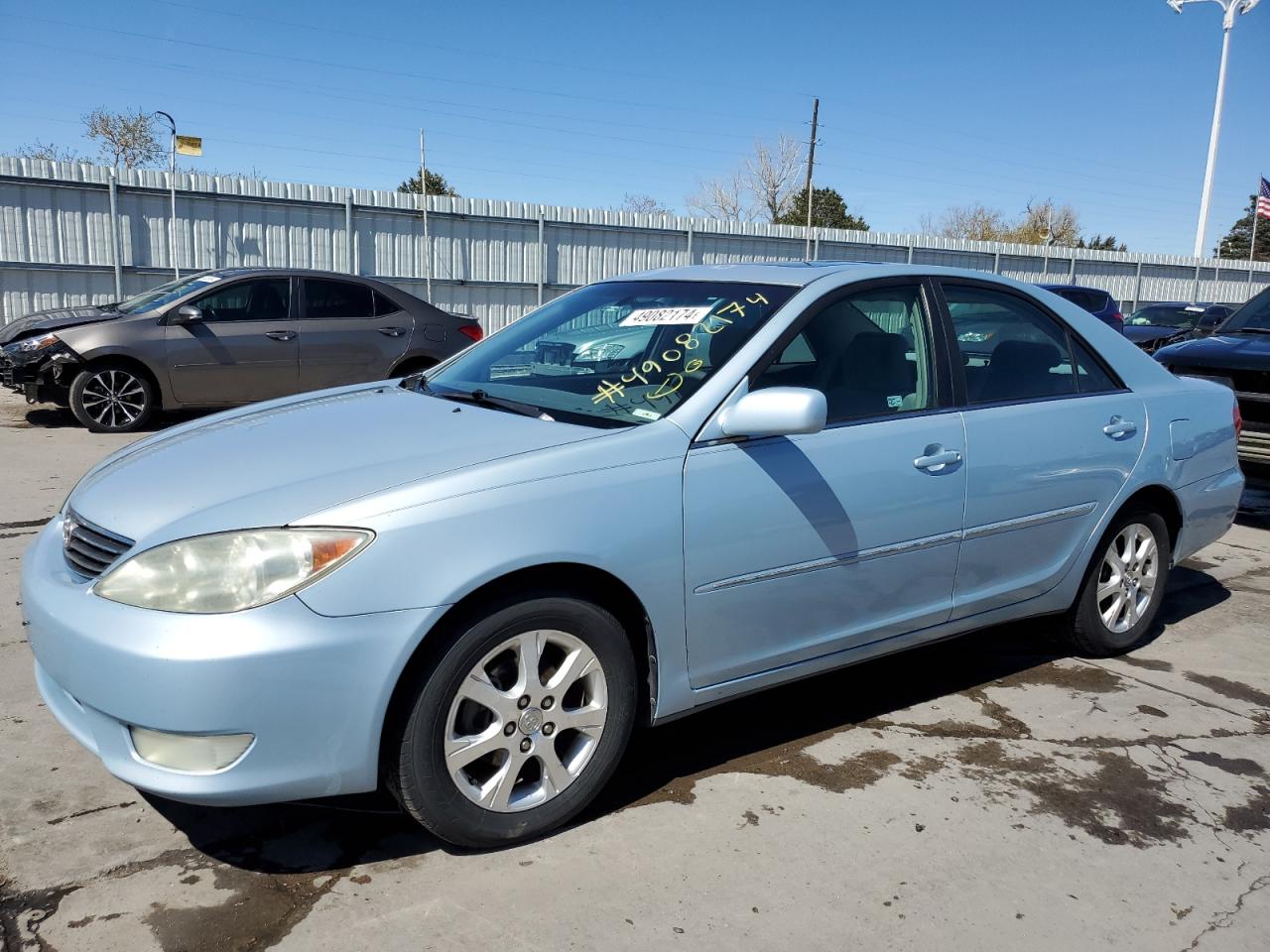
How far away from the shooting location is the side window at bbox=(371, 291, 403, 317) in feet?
33.4

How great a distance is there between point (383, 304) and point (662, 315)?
7.28 meters

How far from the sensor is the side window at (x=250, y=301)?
375 inches

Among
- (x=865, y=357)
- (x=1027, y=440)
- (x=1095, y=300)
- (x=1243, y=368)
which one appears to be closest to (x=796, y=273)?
(x=865, y=357)

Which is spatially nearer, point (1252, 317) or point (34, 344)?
point (1252, 317)

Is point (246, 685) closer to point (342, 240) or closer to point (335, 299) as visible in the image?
point (335, 299)

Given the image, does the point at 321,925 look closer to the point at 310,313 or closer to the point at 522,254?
the point at 310,313

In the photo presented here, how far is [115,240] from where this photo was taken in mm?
13609

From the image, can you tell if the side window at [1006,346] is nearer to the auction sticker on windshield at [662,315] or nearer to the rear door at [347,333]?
the auction sticker on windshield at [662,315]

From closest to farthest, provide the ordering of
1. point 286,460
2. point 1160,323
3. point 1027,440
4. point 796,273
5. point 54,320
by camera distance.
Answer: point 286,460
point 796,273
point 1027,440
point 54,320
point 1160,323

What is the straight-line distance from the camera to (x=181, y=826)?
2840 millimetres

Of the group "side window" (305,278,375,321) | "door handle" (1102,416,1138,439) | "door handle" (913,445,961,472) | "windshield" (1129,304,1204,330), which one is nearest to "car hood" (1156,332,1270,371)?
"door handle" (1102,416,1138,439)

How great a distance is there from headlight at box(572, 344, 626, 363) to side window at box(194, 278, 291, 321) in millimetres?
7028

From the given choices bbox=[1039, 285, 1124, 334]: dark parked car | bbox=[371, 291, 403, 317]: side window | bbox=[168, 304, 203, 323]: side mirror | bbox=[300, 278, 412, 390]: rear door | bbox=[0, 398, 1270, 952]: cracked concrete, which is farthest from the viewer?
bbox=[1039, 285, 1124, 334]: dark parked car

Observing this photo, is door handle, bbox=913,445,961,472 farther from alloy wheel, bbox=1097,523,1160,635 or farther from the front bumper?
the front bumper
